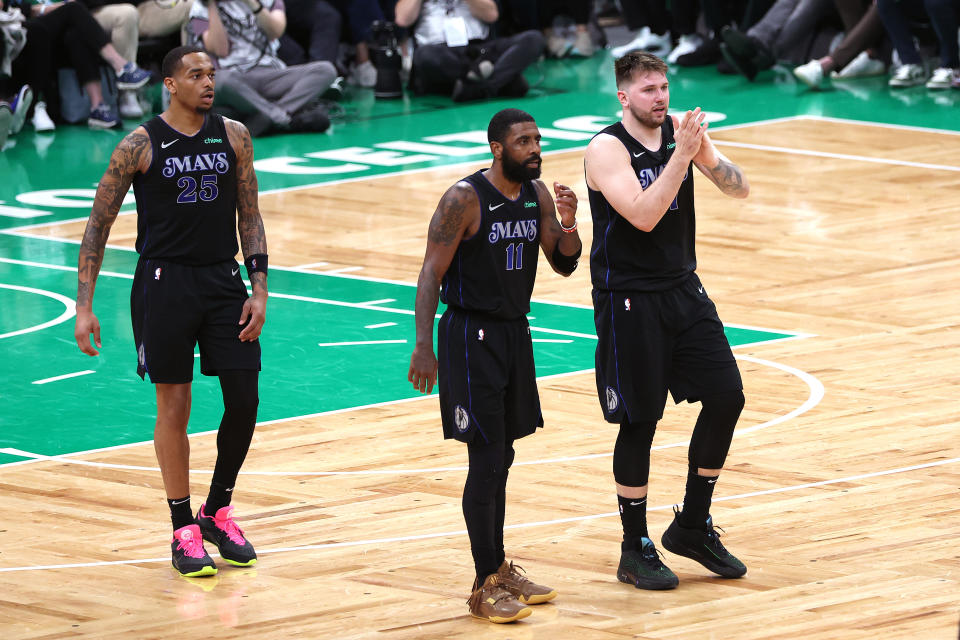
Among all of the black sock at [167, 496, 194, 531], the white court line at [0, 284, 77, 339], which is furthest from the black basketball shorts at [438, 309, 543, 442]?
→ the white court line at [0, 284, 77, 339]

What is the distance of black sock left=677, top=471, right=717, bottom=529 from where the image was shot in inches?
249

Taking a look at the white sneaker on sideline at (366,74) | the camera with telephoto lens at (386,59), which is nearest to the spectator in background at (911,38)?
the camera with telephoto lens at (386,59)

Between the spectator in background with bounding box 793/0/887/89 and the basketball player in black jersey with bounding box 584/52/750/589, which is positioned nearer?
the basketball player in black jersey with bounding box 584/52/750/589

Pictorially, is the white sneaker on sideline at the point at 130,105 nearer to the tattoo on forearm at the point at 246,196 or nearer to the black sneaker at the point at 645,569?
the tattoo on forearm at the point at 246,196

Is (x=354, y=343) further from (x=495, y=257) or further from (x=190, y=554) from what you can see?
(x=495, y=257)

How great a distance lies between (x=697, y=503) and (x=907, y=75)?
495 inches

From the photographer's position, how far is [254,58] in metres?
16.6

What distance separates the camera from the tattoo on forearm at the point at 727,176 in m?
6.43

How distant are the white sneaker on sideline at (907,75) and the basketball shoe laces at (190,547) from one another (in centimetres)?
1297

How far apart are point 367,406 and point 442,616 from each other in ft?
10.5

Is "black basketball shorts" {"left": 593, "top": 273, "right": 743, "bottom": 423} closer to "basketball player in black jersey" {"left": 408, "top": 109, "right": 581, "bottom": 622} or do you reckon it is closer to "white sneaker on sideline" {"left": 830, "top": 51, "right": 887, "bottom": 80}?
"basketball player in black jersey" {"left": 408, "top": 109, "right": 581, "bottom": 622}

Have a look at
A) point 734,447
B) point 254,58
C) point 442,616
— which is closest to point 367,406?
point 734,447

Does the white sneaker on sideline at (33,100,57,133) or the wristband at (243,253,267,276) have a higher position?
the wristband at (243,253,267,276)

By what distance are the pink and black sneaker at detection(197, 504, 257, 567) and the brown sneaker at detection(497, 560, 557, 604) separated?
1.09 metres
